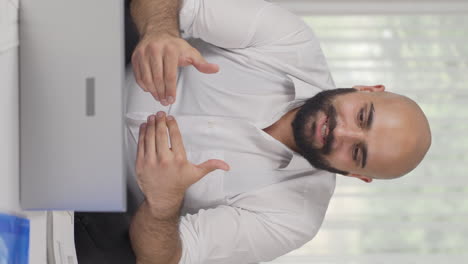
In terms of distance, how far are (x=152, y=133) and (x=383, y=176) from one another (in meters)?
0.75

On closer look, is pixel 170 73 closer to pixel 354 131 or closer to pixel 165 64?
pixel 165 64

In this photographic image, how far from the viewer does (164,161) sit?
0.90 meters

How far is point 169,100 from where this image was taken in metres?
0.98

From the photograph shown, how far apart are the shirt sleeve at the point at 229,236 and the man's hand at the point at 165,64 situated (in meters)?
0.39

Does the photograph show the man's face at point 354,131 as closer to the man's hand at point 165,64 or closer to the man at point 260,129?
the man at point 260,129

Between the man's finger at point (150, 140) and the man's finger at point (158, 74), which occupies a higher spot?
the man's finger at point (158, 74)

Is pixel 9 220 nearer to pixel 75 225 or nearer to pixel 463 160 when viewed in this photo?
pixel 75 225

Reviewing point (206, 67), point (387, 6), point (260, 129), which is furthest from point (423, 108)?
point (206, 67)

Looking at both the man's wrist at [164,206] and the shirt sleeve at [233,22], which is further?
the shirt sleeve at [233,22]

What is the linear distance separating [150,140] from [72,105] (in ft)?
0.65

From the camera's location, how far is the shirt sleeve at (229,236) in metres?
1.20

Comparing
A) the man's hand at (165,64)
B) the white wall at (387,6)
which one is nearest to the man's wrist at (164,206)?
the man's hand at (165,64)

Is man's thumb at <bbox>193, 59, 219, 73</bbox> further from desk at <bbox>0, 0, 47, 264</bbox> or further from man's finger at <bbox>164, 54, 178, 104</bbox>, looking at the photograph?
desk at <bbox>0, 0, 47, 264</bbox>

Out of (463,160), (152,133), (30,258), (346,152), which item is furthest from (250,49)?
(463,160)
